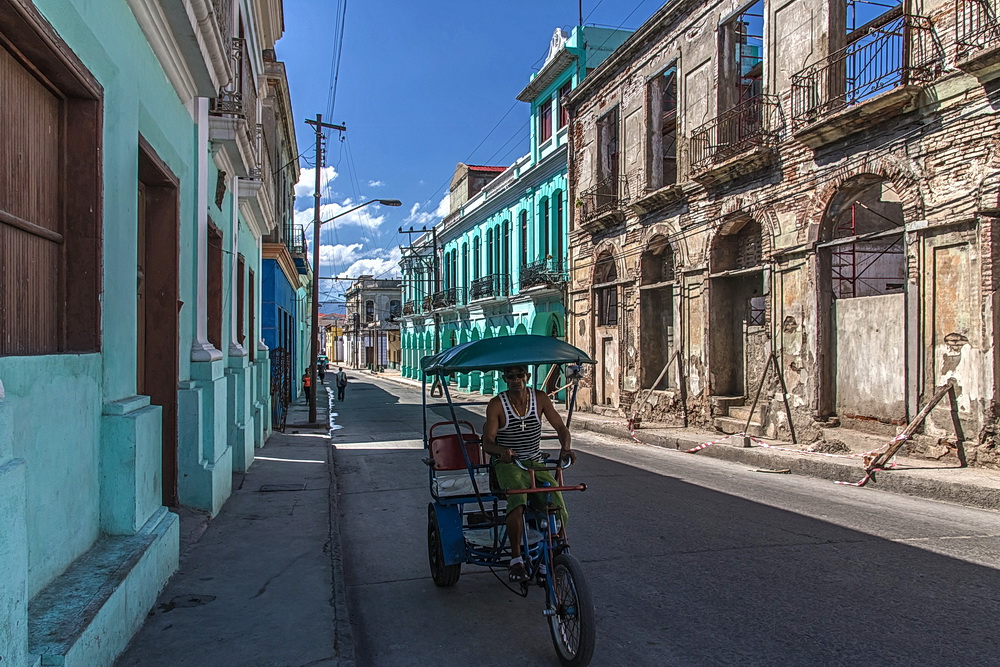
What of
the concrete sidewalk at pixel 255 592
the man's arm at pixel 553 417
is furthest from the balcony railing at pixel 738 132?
the man's arm at pixel 553 417

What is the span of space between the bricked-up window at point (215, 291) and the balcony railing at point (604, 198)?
13.3 m

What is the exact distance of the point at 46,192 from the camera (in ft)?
13.3

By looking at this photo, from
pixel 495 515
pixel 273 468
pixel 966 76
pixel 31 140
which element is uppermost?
pixel 966 76

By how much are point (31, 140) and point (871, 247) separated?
1532 cm

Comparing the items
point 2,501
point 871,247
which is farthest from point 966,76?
point 2,501

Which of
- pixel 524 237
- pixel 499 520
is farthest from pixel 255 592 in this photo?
pixel 524 237

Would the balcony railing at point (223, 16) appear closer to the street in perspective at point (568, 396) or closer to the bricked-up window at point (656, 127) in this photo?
the street in perspective at point (568, 396)

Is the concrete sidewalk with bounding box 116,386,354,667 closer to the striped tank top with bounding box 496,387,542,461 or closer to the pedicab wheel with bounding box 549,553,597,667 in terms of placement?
the pedicab wheel with bounding box 549,553,597,667

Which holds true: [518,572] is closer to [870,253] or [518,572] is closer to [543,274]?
[870,253]

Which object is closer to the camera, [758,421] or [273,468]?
[273,468]

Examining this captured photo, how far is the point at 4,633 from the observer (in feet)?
8.50

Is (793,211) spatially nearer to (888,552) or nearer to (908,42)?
(908,42)

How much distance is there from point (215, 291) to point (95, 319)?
560 cm

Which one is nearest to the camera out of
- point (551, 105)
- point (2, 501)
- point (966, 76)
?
point (2, 501)
